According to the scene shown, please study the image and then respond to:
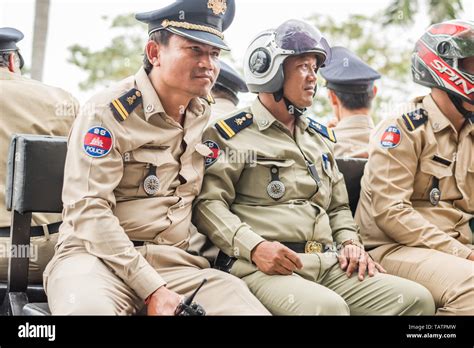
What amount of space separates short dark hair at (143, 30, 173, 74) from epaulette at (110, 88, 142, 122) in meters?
0.24

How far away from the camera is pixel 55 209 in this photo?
4113 millimetres

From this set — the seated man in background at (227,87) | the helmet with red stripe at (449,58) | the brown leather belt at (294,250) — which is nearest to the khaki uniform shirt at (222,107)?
the seated man in background at (227,87)

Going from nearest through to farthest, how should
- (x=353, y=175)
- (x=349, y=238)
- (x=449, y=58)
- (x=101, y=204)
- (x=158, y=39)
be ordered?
1. (x=101, y=204)
2. (x=158, y=39)
3. (x=349, y=238)
4. (x=449, y=58)
5. (x=353, y=175)

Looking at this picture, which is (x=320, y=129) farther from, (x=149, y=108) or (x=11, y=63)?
(x=11, y=63)

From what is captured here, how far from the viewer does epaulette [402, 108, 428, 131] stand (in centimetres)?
474

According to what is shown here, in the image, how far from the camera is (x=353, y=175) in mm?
5086

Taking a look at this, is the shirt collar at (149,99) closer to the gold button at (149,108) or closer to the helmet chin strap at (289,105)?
the gold button at (149,108)

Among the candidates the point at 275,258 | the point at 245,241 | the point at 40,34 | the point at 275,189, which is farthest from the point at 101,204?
the point at 40,34

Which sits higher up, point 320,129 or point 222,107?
point 320,129

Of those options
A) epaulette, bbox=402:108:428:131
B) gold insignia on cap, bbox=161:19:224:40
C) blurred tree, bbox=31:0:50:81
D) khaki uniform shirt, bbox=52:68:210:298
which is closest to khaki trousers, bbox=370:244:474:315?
epaulette, bbox=402:108:428:131

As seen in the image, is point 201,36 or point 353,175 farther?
point 353,175

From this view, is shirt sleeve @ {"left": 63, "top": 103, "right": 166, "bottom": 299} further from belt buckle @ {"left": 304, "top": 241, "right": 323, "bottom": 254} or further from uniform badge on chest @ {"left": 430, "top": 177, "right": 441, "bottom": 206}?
uniform badge on chest @ {"left": 430, "top": 177, "right": 441, "bottom": 206}

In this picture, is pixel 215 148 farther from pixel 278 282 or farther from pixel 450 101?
pixel 450 101

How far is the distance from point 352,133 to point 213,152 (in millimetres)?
2227
